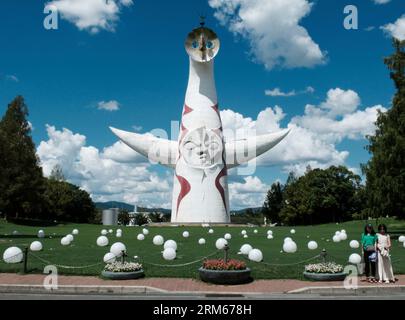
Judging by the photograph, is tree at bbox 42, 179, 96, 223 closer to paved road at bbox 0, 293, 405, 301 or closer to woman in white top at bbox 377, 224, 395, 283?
paved road at bbox 0, 293, 405, 301

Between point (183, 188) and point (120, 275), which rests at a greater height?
point (183, 188)

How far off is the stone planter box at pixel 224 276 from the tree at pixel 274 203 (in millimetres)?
75802

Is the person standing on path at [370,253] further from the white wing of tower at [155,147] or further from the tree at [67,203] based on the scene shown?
the tree at [67,203]

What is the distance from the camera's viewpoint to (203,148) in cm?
4912

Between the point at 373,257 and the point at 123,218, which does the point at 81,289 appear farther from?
the point at 123,218

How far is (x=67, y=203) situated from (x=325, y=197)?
40.6 m

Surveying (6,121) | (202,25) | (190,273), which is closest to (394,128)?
(190,273)

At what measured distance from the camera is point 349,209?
230 feet

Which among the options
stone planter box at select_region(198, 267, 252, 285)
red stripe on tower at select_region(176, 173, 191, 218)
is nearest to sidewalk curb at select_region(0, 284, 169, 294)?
stone planter box at select_region(198, 267, 252, 285)

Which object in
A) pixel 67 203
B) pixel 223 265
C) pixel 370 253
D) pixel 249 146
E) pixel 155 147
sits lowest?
pixel 223 265

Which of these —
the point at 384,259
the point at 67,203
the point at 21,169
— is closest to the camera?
the point at 384,259

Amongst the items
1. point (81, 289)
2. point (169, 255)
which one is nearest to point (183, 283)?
point (81, 289)

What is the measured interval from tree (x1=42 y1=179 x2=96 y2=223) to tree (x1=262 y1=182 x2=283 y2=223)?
111 ft
